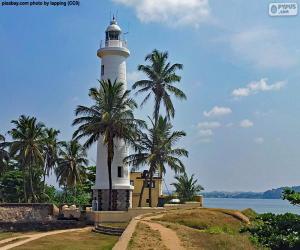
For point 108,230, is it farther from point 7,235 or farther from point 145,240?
point 145,240

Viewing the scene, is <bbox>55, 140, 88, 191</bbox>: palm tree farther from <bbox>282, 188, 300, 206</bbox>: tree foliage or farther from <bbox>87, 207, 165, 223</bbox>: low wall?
<bbox>282, 188, 300, 206</bbox>: tree foliage

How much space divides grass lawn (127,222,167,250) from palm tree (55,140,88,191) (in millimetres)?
35153

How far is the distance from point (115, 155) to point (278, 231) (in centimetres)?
2882

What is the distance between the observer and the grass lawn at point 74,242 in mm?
25830

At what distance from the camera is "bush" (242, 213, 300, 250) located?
12172mm

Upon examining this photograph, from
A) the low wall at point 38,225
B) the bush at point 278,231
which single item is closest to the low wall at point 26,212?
the low wall at point 38,225

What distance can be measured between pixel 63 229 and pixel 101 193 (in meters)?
4.70

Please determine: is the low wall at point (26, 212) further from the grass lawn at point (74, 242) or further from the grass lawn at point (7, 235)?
the grass lawn at point (74, 242)

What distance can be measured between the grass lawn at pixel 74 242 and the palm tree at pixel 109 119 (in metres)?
8.27

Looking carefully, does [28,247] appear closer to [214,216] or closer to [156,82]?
[214,216]

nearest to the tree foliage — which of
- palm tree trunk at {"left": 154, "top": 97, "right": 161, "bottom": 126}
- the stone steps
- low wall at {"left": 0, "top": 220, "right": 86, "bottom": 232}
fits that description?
the stone steps

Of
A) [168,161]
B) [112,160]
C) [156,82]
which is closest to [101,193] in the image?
[112,160]

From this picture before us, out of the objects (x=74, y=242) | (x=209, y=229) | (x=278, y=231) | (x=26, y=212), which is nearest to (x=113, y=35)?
(x=26, y=212)

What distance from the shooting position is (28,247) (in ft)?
86.7
